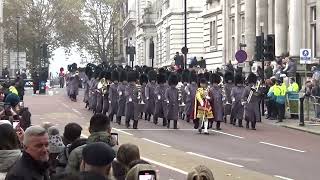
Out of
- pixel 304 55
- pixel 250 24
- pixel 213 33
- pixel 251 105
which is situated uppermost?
pixel 213 33

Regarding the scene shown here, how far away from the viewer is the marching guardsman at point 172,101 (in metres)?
26.5

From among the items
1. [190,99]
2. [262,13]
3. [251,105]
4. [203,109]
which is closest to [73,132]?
[203,109]

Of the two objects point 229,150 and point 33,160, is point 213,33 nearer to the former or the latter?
point 229,150

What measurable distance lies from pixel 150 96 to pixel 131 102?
234 centimetres

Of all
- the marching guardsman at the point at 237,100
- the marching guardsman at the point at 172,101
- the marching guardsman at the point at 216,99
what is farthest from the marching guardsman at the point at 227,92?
the marching guardsman at the point at 172,101

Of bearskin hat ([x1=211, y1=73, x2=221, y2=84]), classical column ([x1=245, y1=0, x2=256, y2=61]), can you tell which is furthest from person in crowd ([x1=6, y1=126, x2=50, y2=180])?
classical column ([x1=245, y1=0, x2=256, y2=61])

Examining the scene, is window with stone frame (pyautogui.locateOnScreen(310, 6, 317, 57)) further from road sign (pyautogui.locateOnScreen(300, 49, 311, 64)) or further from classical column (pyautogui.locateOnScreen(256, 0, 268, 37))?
road sign (pyautogui.locateOnScreen(300, 49, 311, 64))

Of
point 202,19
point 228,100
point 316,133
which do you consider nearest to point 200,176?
point 316,133

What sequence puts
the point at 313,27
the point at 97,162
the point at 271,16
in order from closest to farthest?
the point at 97,162, the point at 313,27, the point at 271,16

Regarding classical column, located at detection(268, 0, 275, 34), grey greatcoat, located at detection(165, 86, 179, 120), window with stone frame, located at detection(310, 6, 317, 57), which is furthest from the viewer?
classical column, located at detection(268, 0, 275, 34)

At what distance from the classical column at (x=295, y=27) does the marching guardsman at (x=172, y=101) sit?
1509 cm

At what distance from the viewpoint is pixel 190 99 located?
2855cm

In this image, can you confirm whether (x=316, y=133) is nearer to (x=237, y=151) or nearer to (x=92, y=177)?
(x=237, y=151)

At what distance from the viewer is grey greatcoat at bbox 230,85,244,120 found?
2736cm
